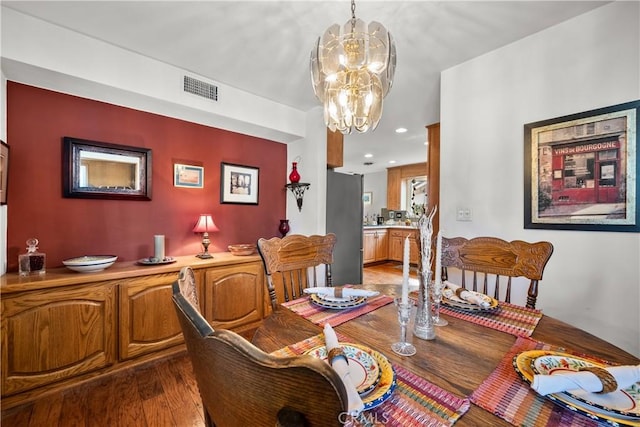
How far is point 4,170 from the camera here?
174 centimetres

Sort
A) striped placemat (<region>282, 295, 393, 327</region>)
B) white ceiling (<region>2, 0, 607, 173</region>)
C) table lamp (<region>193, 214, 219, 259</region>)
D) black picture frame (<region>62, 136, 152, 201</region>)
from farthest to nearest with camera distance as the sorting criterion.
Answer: table lamp (<region>193, 214, 219, 259</region>)
black picture frame (<region>62, 136, 152, 201</region>)
white ceiling (<region>2, 0, 607, 173</region>)
striped placemat (<region>282, 295, 393, 327</region>)

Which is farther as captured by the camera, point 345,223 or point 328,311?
point 345,223

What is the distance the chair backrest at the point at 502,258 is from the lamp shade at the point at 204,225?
208 centimetres

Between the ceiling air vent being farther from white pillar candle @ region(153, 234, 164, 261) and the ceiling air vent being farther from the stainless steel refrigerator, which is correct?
the stainless steel refrigerator

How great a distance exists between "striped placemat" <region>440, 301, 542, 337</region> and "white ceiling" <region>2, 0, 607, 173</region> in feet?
5.72

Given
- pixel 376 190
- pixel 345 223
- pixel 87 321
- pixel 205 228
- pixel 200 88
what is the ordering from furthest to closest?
pixel 376 190
pixel 345 223
pixel 205 228
pixel 200 88
pixel 87 321

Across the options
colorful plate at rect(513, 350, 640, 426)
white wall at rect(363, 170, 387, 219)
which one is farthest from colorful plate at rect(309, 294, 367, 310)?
white wall at rect(363, 170, 387, 219)

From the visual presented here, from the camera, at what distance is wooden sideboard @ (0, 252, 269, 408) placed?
5.14 feet

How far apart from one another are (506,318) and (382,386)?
750mm

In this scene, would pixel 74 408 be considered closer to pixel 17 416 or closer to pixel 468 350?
pixel 17 416

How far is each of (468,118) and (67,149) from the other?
322 cm

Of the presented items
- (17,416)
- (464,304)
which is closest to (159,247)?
(17,416)

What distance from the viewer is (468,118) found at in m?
2.19

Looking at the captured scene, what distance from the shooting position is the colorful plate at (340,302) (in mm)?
1151
